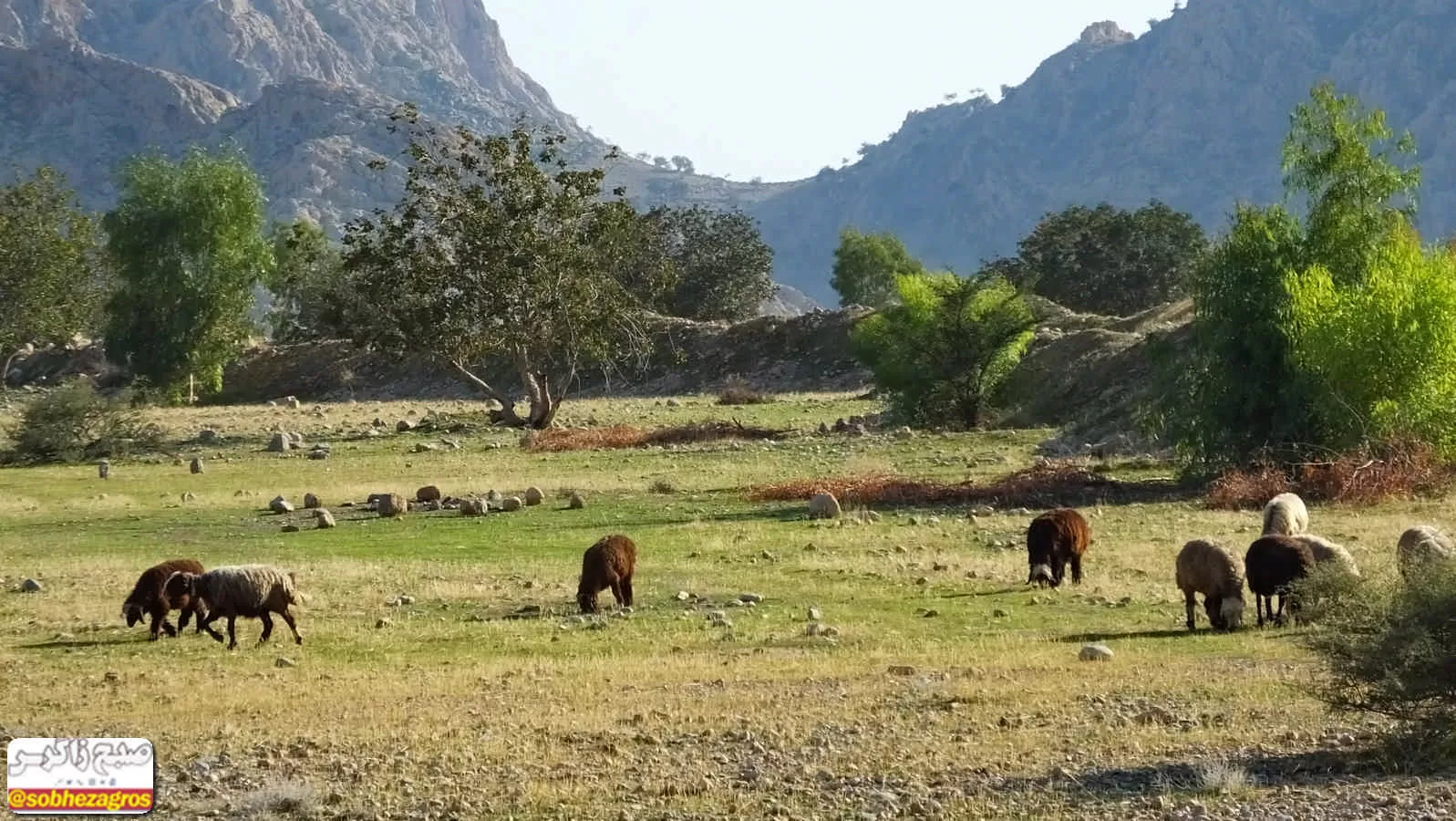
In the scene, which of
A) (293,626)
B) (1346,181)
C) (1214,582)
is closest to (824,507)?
(1214,582)

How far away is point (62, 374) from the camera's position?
99500mm

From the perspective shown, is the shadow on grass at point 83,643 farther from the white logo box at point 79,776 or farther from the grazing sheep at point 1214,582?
the grazing sheep at point 1214,582

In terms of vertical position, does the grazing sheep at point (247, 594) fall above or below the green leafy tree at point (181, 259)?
below

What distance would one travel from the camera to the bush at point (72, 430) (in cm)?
5034

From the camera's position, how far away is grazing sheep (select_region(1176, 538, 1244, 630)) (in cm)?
1877

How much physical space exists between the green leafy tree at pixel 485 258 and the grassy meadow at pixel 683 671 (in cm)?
2141

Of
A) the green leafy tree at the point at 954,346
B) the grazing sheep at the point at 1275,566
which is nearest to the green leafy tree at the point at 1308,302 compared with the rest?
the green leafy tree at the point at 954,346

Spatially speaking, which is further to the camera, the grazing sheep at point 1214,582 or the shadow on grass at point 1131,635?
the grazing sheep at point 1214,582

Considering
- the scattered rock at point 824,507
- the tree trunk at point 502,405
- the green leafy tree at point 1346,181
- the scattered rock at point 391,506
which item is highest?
the green leafy tree at point 1346,181

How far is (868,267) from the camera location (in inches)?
4754

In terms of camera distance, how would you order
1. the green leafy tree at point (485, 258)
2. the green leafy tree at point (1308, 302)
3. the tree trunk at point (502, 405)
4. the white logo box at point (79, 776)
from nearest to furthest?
1. the white logo box at point (79, 776)
2. the green leafy tree at point (1308, 302)
3. the green leafy tree at point (485, 258)
4. the tree trunk at point (502, 405)

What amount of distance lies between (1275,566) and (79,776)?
41.4 ft

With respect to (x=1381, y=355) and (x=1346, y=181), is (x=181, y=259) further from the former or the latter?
(x=1381, y=355)

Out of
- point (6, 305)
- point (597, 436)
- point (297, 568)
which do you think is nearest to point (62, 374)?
point (6, 305)
